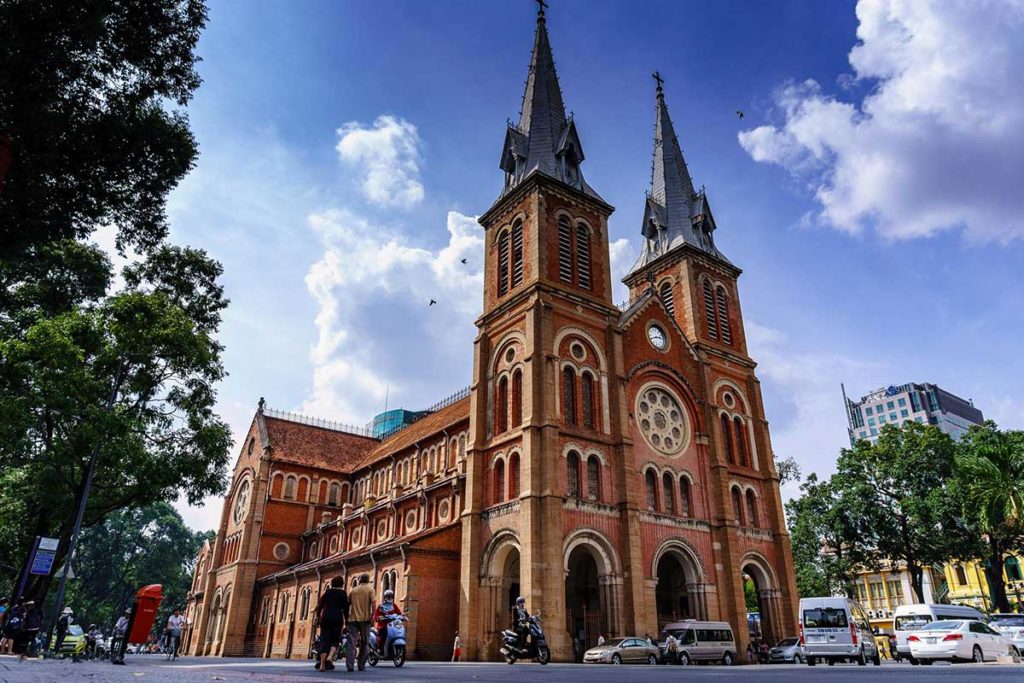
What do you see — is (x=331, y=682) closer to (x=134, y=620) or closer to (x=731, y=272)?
(x=134, y=620)

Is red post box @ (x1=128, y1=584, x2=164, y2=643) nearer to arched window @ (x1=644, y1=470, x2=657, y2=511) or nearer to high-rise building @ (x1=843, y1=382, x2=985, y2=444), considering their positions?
arched window @ (x1=644, y1=470, x2=657, y2=511)

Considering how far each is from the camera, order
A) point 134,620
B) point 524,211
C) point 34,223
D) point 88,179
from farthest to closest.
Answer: point 524,211
point 134,620
point 88,179
point 34,223

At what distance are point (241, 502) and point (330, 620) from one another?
40.2m

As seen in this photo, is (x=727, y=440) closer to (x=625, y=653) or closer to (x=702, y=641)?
(x=702, y=641)

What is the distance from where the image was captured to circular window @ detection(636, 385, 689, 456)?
33.2 meters

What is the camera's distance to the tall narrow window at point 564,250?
112 feet

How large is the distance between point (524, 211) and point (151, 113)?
23230mm

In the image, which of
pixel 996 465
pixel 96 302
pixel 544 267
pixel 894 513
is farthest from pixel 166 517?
pixel 996 465

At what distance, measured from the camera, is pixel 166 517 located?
76250 mm

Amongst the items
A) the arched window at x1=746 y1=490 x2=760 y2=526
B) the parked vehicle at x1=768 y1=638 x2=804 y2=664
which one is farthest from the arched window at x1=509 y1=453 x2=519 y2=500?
the parked vehicle at x1=768 y1=638 x2=804 y2=664

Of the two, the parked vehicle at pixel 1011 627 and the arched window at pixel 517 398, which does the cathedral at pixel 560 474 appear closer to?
the arched window at pixel 517 398

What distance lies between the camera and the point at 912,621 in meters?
24.8

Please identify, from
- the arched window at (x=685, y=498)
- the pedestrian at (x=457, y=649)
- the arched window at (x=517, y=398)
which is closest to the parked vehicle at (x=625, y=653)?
the pedestrian at (x=457, y=649)

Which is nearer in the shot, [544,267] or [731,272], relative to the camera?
[544,267]
